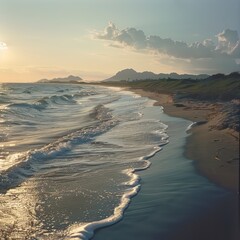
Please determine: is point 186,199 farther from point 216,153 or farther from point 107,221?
point 216,153

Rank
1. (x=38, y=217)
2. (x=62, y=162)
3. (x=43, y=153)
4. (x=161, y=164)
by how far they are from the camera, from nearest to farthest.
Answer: (x=38, y=217)
(x=161, y=164)
(x=62, y=162)
(x=43, y=153)

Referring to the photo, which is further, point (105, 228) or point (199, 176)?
point (199, 176)

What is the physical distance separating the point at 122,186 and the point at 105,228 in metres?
2.94

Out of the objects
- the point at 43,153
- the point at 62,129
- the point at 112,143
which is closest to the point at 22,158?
the point at 43,153

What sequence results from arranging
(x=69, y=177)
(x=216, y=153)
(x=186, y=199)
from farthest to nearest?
(x=216, y=153) → (x=69, y=177) → (x=186, y=199)

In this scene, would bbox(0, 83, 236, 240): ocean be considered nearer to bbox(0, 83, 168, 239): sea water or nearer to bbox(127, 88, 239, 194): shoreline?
bbox(0, 83, 168, 239): sea water

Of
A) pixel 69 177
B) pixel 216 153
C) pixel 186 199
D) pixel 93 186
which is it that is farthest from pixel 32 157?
pixel 186 199

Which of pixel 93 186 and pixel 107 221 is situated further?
pixel 93 186

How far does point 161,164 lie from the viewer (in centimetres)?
1302

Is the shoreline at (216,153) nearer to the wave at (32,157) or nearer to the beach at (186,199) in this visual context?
the beach at (186,199)

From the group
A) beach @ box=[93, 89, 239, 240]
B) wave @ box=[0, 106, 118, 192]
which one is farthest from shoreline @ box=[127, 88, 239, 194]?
wave @ box=[0, 106, 118, 192]

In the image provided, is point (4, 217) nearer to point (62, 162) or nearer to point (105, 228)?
point (105, 228)

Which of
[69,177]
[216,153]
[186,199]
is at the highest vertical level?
[216,153]

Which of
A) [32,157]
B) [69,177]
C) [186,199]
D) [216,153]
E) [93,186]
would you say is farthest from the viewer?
[32,157]
